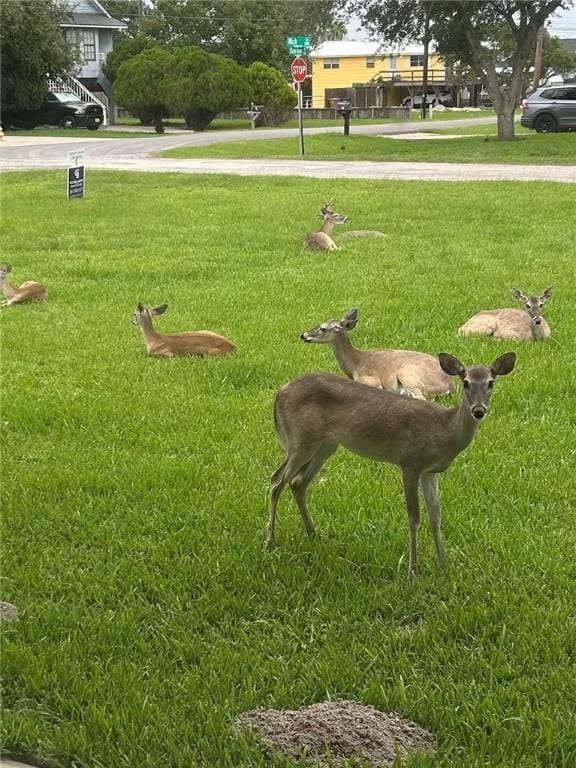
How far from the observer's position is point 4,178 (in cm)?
2080

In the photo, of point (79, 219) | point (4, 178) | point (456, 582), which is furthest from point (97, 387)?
point (4, 178)

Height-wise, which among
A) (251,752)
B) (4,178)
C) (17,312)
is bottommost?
(251,752)

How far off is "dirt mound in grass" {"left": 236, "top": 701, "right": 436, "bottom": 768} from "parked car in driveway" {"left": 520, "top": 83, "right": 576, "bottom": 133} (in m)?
34.4

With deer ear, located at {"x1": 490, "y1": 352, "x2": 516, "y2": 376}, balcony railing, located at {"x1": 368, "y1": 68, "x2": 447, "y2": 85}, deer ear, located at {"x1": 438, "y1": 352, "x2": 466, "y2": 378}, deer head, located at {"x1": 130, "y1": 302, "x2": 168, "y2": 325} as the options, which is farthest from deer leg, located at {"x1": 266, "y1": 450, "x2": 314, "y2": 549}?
balcony railing, located at {"x1": 368, "y1": 68, "x2": 447, "y2": 85}

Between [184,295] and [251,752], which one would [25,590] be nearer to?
[251,752]

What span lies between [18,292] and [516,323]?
465 centimetres

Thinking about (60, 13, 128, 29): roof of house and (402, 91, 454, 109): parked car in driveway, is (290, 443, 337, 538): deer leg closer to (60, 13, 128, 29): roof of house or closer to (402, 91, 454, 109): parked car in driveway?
(60, 13, 128, 29): roof of house

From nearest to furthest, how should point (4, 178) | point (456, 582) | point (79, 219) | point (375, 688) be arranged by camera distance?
point (375, 688) → point (456, 582) → point (79, 219) → point (4, 178)

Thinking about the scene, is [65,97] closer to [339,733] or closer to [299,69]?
[299,69]

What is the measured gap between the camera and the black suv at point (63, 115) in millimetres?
44969

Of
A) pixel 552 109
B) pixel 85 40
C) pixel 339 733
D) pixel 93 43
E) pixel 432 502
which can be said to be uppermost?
pixel 85 40

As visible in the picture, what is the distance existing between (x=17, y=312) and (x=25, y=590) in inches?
213

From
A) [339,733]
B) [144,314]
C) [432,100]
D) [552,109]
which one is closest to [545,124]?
[552,109]

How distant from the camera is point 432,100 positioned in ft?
232
